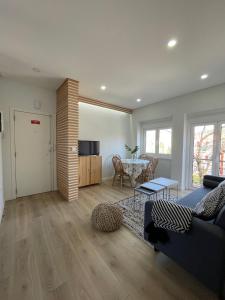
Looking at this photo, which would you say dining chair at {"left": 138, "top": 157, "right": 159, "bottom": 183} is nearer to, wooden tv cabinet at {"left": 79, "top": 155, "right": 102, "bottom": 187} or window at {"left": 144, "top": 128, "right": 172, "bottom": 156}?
window at {"left": 144, "top": 128, "right": 172, "bottom": 156}

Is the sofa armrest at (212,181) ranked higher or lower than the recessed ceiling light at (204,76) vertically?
lower

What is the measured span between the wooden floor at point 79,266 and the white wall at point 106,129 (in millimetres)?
2818

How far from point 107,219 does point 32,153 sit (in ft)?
8.46

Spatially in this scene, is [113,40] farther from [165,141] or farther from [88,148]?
[165,141]

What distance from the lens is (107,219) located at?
2.20 meters

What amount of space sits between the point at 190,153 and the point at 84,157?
3.06m

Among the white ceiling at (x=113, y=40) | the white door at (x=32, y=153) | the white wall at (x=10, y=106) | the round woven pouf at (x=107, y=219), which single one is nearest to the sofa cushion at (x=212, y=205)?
the round woven pouf at (x=107, y=219)

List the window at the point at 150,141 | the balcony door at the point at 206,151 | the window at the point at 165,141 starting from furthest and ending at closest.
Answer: the window at the point at 150,141 → the window at the point at 165,141 → the balcony door at the point at 206,151

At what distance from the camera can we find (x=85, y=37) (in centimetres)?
192

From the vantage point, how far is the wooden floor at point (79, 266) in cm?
131

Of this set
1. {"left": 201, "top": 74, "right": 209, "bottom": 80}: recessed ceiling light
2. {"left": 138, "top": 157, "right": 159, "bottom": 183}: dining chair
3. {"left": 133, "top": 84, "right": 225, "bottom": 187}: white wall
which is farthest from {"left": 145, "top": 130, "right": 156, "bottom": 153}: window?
{"left": 201, "top": 74, "right": 209, "bottom": 80}: recessed ceiling light

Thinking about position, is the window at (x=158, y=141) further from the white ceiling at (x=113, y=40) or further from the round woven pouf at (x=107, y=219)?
the round woven pouf at (x=107, y=219)

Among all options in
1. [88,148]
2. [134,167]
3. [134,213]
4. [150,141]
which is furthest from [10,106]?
[150,141]

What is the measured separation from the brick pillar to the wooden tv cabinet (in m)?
0.66
